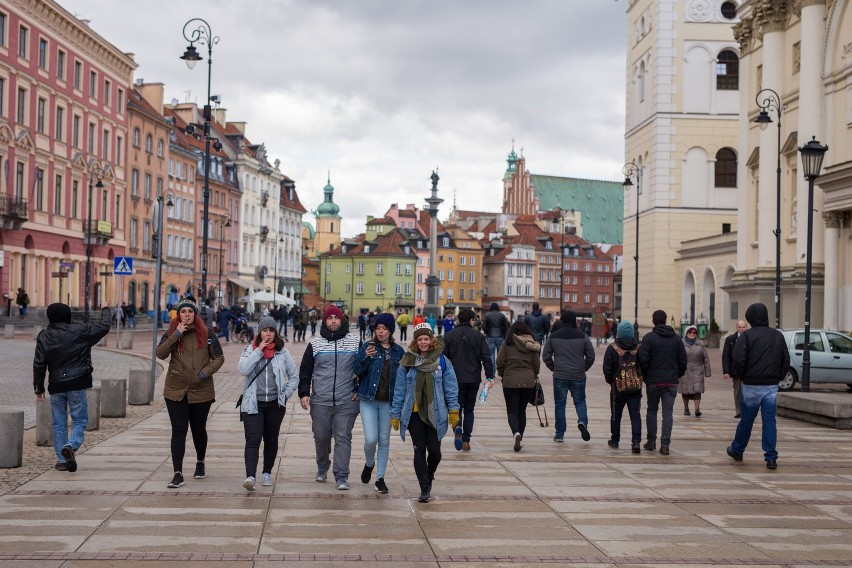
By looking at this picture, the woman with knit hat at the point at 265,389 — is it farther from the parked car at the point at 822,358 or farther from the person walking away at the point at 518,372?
the parked car at the point at 822,358

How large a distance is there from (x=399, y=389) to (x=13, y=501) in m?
3.59

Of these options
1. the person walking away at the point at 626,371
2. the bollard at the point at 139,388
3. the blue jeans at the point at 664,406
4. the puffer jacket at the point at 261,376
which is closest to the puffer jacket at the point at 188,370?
the puffer jacket at the point at 261,376

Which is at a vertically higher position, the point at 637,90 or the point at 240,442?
the point at 637,90

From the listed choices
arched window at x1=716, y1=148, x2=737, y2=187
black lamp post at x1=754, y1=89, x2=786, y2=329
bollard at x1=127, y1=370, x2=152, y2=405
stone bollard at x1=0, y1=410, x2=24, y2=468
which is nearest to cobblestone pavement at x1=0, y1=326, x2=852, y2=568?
stone bollard at x1=0, y1=410, x2=24, y2=468

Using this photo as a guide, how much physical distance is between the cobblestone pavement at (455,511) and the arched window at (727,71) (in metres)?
50.3

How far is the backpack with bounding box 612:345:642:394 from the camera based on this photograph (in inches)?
578

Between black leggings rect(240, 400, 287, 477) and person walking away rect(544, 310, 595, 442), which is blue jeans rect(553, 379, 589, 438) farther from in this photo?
black leggings rect(240, 400, 287, 477)

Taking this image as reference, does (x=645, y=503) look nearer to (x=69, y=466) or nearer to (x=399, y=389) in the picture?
(x=399, y=389)

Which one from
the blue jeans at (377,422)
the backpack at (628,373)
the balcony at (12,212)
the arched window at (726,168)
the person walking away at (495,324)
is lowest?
the blue jeans at (377,422)

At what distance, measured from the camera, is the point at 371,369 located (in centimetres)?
1103

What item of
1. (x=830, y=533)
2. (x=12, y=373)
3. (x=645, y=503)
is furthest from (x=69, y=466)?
(x=12, y=373)

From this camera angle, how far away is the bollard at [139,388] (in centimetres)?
1984

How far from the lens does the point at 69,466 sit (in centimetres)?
1173

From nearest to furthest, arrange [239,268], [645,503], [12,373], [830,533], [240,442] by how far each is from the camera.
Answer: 1. [830,533]
2. [645,503]
3. [240,442]
4. [12,373]
5. [239,268]
